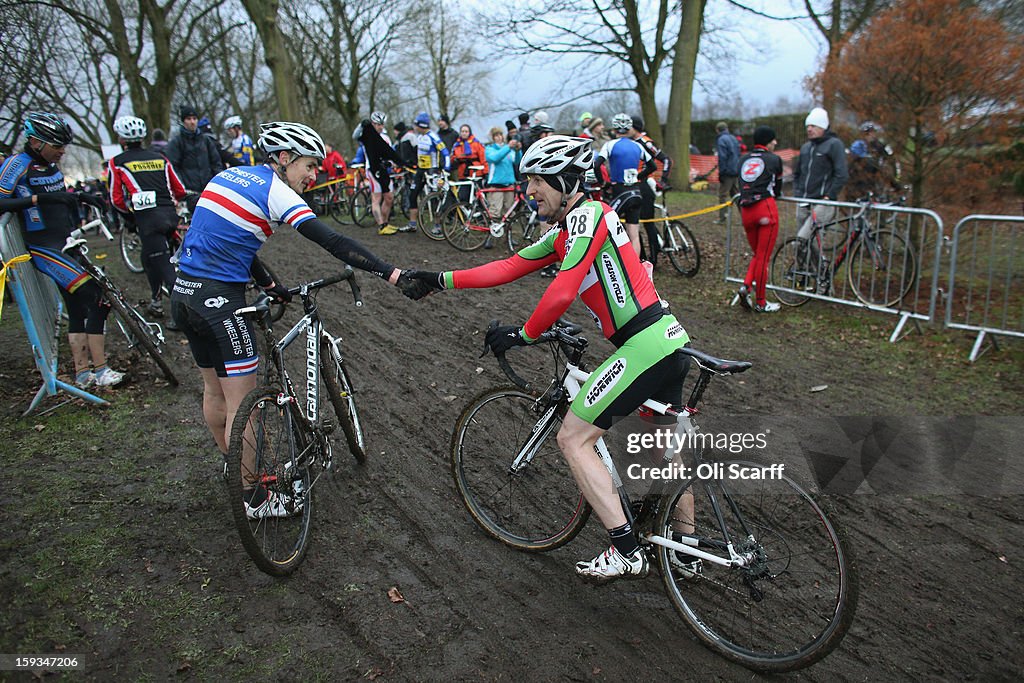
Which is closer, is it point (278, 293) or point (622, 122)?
point (278, 293)

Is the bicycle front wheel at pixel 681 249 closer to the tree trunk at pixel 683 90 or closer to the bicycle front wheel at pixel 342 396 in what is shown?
the bicycle front wheel at pixel 342 396

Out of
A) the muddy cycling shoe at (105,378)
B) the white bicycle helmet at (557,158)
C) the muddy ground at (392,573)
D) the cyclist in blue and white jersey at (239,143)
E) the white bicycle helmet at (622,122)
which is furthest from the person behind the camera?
the cyclist in blue and white jersey at (239,143)

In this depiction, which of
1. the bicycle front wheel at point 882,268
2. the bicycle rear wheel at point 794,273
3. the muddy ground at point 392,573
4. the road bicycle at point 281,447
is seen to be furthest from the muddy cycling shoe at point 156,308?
the bicycle front wheel at point 882,268

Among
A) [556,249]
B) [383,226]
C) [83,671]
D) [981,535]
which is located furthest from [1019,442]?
[383,226]

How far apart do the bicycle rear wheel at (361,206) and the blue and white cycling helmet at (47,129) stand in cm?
897

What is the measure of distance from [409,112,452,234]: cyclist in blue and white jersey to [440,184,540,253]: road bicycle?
1242 mm

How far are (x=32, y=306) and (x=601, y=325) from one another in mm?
5353

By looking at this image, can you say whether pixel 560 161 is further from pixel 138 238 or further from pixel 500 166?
pixel 138 238

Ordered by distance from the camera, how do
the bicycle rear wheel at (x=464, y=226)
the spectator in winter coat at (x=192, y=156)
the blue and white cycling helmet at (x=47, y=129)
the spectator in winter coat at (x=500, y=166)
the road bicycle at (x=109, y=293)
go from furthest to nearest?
the spectator in winter coat at (x=500, y=166), the bicycle rear wheel at (x=464, y=226), the spectator in winter coat at (x=192, y=156), the road bicycle at (x=109, y=293), the blue and white cycling helmet at (x=47, y=129)

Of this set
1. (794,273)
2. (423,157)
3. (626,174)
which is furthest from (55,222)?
(794,273)

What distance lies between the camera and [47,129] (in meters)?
6.11

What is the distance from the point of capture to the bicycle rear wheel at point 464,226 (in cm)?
1230

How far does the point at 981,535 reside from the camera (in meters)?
4.37

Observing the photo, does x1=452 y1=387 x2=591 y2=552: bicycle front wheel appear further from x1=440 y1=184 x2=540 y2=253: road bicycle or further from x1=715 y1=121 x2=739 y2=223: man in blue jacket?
x1=715 y1=121 x2=739 y2=223: man in blue jacket
